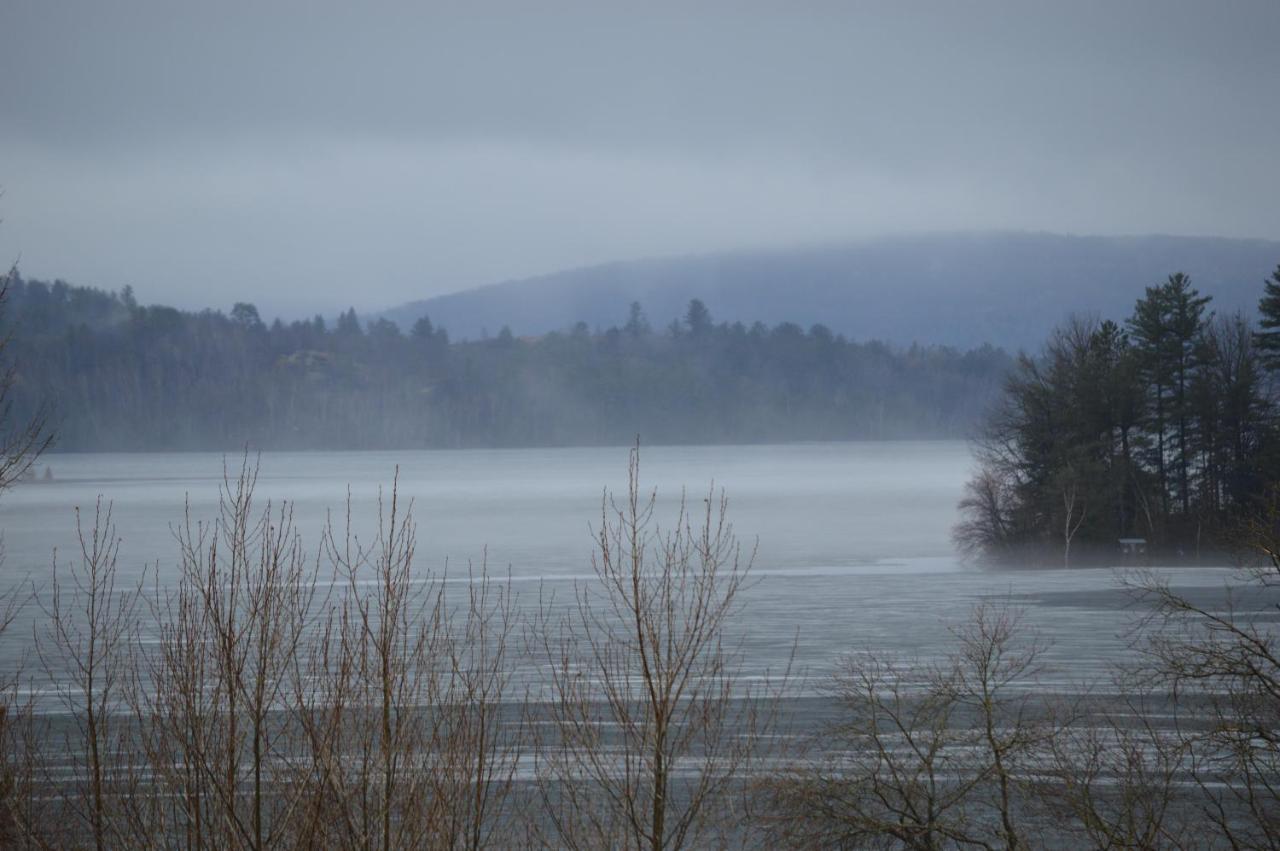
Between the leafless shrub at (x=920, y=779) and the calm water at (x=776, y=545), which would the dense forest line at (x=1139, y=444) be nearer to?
the calm water at (x=776, y=545)


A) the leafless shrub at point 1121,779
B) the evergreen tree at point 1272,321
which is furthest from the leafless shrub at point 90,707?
the evergreen tree at point 1272,321

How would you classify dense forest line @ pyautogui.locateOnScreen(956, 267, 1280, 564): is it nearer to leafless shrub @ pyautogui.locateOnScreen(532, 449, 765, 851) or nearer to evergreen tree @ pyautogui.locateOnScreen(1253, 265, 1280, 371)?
evergreen tree @ pyautogui.locateOnScreen(1253, 265, 1280, 371)

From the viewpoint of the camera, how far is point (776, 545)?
73.9m

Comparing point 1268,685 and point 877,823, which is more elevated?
point 1268,685

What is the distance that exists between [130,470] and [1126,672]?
610 feet

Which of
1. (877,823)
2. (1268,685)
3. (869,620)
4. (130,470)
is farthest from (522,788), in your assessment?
(130,470)

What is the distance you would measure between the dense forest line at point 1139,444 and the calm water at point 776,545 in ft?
18.7

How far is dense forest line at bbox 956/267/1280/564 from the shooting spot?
72.2 metres

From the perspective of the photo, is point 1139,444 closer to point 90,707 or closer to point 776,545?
point 776,545

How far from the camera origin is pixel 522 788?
23.4 m

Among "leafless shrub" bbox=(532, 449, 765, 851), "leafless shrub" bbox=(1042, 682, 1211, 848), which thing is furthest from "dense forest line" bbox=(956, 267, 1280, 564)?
"leafless shrub" bbox=(1042, 682, 1211, 848)

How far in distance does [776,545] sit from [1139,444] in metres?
22.5

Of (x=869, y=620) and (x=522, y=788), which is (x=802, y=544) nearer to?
(x=869, y=620)

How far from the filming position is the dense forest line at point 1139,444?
72.2 meters
